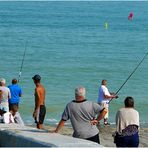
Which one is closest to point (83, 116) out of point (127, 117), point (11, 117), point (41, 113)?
point (127, 117)

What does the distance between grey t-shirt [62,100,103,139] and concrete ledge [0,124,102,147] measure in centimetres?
43

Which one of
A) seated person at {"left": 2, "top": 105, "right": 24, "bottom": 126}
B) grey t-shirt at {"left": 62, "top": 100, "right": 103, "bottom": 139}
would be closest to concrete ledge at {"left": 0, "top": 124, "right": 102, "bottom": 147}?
grey t-shirt at {"left": 62, "top": 100, "right": 103, "bottom": 139}

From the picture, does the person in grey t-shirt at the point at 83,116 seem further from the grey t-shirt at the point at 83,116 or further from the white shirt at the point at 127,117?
the white shirt at the point at 127,117

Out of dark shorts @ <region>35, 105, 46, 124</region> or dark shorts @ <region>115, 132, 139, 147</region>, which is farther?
dark shorts @ <region>35, 105, 46, 124</region>

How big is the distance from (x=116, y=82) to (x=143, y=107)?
6125mm

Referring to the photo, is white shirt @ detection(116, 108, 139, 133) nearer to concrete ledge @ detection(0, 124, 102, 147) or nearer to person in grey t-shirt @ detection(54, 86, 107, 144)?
person in grey t-shirt @ detection(54, 86, 107, 144)

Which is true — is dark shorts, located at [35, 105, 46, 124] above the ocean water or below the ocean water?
below

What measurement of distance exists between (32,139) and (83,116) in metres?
Result: 1.11

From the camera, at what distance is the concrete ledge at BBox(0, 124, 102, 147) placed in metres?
7.43

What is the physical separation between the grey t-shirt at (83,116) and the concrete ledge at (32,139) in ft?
1.40

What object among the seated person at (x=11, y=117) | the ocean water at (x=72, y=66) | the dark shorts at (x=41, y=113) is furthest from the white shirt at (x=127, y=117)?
the ocean water at (x=72, y=66)

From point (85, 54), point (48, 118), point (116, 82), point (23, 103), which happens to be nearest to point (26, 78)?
point (116, 82)

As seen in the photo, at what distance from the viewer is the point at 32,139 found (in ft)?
25.4

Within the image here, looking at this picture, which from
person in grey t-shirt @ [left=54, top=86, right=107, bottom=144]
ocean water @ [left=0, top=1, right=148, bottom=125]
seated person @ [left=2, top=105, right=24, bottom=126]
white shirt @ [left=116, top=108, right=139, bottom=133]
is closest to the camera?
person in grey t-shirt @ [left=54, top=86, right=107, bottom=144]
